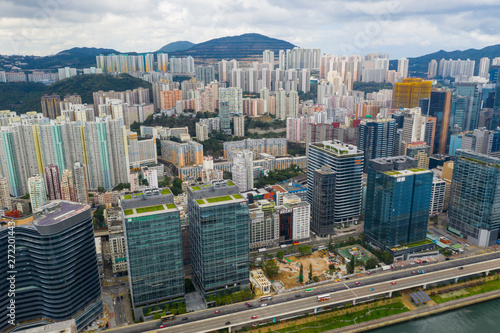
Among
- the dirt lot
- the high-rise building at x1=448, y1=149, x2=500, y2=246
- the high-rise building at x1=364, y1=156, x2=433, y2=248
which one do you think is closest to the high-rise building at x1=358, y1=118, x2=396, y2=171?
the high-rise building at x1=448, y1=149, x2=500, y2=246

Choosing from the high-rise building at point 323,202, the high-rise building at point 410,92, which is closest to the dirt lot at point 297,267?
the high-rise building at point 323,202

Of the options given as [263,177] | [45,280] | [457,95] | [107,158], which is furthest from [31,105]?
[457,95]

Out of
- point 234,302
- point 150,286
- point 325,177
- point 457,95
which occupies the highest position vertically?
point 457,95

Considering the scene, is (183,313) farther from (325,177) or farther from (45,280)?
(325,177)

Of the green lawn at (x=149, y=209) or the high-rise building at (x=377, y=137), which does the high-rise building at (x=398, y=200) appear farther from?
the green lawn at (x=149, y=209)

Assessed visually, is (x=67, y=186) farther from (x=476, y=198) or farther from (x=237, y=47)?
(x=237, y=47)
